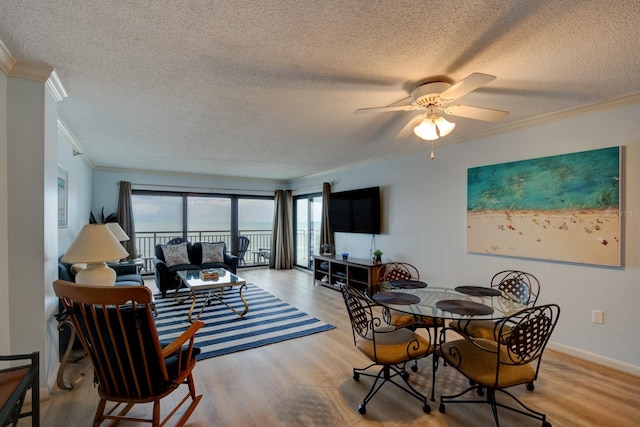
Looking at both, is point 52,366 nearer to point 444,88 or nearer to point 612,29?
point 444,88

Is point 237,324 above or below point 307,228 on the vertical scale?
below

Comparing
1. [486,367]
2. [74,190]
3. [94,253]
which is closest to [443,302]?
[486,367]

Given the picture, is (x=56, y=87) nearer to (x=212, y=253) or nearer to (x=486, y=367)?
(x=486, y=367)

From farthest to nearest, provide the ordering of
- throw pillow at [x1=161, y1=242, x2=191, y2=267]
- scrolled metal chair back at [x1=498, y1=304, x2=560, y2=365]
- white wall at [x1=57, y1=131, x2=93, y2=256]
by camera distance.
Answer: throw pillow at [x1=161, y1=242, x2=191, y2=267] → white wall at [x1=57, y1=131, x2=93, y2=256] → scrolled metal chair back at [x1=498, y1=304, x2=560, y2=365]

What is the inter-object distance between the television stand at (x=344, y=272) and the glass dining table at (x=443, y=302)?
197cm

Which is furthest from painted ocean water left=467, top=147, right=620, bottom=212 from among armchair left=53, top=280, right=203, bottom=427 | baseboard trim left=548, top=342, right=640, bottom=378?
armchair left=53, top=280, right=203, bottom=427

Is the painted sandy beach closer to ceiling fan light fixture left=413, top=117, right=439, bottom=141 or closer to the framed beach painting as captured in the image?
the framed beach painting

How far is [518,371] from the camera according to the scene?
1882 millimetres

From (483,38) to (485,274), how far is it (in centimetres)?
272

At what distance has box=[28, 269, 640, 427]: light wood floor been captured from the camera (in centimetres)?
203

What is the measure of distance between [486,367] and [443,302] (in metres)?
0.50

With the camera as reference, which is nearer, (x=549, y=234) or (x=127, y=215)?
(x=549, y=234)

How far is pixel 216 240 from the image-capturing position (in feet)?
25.0

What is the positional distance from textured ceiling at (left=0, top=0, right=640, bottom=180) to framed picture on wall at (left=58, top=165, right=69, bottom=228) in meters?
0.69
